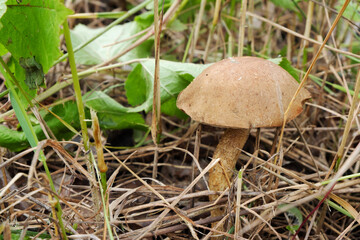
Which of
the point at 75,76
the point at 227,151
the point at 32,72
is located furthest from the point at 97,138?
the point at 227,151

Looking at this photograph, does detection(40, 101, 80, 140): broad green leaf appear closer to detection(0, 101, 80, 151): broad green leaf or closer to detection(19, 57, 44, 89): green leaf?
detection(0, 101, 80, 151): broad green leaf

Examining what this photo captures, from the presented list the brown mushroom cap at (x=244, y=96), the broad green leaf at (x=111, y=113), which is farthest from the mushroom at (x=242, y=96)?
the broad green leaf at (x=111, y=113)

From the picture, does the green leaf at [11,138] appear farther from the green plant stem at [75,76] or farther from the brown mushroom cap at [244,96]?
the brown mushroom cap at [244,96]

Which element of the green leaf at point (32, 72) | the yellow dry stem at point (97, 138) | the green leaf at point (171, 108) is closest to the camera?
the yellow dry stem at point (97, 138)

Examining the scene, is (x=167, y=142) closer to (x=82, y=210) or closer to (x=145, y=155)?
(x=145, y=155)

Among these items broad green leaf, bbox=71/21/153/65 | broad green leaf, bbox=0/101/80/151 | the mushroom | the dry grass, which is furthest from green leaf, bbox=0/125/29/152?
the mushroom

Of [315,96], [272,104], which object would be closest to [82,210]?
[272,104]
